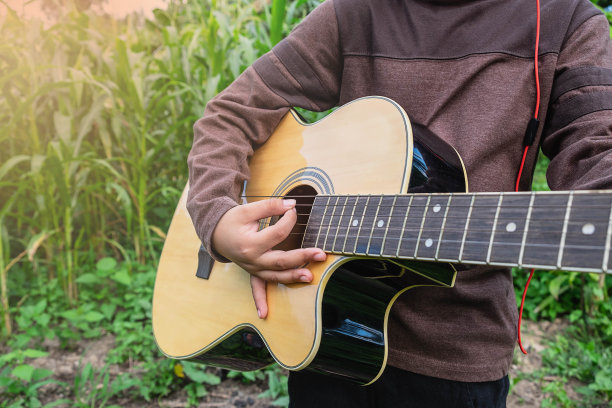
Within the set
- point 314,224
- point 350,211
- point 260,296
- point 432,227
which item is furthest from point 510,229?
point 260,296

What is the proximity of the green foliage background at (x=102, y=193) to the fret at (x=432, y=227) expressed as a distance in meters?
1.37

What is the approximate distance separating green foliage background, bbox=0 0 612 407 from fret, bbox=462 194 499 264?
4.71 feet

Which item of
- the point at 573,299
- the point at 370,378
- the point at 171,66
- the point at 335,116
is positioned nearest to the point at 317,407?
the point at 370,378

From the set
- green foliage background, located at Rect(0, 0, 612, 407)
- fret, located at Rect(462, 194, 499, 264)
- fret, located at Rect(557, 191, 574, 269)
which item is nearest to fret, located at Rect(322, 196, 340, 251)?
fret, located at Rect(462, 194, 499, 264)

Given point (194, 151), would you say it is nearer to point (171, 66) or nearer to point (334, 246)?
point (334, 246)

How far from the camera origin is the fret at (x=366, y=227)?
86cm

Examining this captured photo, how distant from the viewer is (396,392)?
3.56ft

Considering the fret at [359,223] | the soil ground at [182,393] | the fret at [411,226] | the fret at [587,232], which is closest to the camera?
the fret at [587,232]

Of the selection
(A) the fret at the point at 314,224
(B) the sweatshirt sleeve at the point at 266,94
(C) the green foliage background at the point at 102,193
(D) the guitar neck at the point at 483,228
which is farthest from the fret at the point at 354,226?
(C) the green foliage background at the point at 102,193

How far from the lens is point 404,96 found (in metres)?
1.15

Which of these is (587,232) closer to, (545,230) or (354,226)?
(545,230)

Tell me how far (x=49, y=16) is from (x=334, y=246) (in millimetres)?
2763

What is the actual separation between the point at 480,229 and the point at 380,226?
0.21m

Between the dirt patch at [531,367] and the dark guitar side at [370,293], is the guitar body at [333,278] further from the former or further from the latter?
the dirt patch at [531,367]
